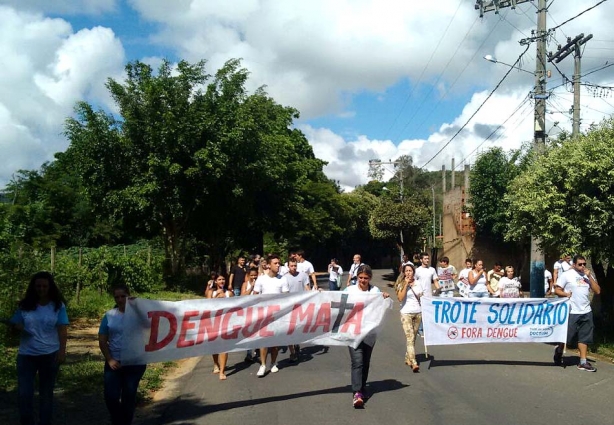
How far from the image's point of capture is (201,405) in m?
8.00

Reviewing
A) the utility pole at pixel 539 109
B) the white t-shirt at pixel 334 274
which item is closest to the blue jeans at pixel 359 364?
the white t-shirt at pixel 334 274

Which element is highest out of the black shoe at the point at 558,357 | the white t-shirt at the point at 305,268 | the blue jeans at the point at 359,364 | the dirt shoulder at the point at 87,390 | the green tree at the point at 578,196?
the green tree at the point at 578,196

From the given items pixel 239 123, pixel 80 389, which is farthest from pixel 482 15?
pixel 80 389

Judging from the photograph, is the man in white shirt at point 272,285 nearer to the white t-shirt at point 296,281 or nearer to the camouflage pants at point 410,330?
the white t-shirt at point 296,281

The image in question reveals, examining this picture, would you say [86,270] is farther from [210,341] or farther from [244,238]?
[244,238]

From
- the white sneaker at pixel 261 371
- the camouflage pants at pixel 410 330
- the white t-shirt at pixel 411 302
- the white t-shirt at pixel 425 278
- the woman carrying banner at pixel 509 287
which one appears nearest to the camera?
the white sneaker at pixel 261 371

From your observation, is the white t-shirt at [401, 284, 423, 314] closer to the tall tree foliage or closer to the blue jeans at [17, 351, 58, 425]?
the blue jeans at [17, 351, 58, 425]

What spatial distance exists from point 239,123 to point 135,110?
11.7 feet

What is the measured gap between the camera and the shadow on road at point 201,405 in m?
7.48

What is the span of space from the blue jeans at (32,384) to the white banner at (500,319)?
6133mm

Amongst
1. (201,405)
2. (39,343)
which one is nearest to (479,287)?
(201,405)

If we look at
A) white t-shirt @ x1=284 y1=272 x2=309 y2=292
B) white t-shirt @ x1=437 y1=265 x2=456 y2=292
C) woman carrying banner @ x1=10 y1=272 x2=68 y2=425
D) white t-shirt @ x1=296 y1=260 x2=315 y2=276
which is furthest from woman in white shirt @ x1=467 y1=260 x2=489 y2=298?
woman carrying banner @ x1=10 y1=272 x2=68 y2=425

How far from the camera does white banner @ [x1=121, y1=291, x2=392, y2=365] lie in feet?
24.4

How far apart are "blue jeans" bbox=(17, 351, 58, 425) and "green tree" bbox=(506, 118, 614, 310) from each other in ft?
31.7
